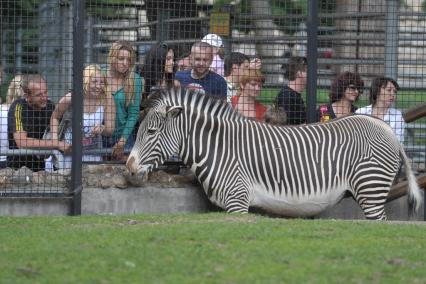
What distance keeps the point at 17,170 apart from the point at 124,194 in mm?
1142

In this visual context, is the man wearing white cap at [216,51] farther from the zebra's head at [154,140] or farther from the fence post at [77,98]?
the fence post at [77,98]

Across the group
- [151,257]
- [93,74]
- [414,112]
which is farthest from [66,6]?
[151,257]

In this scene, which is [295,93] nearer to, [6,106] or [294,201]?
[294,201]

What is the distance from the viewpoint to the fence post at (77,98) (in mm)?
11328

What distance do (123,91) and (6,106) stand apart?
130cm

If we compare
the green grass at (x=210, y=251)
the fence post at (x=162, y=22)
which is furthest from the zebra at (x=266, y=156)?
the green grass at (x=210, y=251)

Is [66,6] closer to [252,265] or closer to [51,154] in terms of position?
[51,154]

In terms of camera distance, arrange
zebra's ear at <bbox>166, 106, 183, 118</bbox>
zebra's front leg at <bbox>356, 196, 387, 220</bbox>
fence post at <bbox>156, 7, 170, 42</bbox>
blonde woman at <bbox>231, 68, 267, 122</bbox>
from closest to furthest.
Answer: zebra's ear at <bbox>166, 106, 183, 118</bbox>
zebra's front leg at <bbox>356, 196, 387, 220</bbox>
blonde woman at <bbox>231, 68, 267, 122</bbox>
fence post at <bbox>156, 7, 170, 42</bbox>

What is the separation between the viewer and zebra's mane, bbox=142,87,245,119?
448 inches

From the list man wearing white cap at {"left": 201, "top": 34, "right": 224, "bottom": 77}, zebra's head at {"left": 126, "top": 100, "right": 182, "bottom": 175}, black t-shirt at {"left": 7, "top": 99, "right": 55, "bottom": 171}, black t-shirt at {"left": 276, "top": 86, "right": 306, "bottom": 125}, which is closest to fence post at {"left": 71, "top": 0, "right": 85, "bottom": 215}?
→ black t-shirt at {"left": 7, "top": 99, "right": 55, "bottom": 171}

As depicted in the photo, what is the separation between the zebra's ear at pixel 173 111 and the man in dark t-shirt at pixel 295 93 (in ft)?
4.38

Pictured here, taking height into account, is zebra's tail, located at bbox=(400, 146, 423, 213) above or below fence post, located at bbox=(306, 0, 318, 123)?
below

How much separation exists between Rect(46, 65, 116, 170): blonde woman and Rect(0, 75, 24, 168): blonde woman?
483 millimetres

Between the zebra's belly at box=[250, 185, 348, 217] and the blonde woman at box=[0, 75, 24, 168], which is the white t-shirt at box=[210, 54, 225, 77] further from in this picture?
the blonde woman at box=[0, 75, 24, 168]
